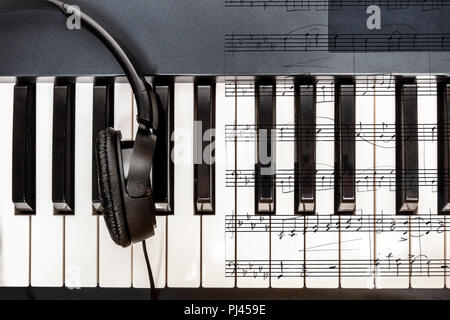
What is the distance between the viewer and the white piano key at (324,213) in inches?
31.7

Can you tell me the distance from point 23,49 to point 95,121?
0.72 ft

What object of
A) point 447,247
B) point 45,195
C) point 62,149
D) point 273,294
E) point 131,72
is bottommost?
point 273,294

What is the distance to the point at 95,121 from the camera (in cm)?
81

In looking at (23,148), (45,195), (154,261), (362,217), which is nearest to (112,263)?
(154,261)

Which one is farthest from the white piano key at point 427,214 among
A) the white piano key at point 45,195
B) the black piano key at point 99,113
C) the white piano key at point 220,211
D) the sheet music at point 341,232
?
the white piano key at point 45,195

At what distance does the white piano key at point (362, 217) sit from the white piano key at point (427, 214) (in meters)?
0.10

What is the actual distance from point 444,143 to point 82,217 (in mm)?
798

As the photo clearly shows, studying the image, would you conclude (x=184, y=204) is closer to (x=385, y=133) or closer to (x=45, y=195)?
(x=45, y=195)

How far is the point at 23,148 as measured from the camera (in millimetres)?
815

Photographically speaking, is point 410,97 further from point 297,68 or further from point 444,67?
point 297,68

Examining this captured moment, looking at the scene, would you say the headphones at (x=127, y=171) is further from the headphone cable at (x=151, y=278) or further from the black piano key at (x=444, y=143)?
the black piano key at (x=444, y=143)

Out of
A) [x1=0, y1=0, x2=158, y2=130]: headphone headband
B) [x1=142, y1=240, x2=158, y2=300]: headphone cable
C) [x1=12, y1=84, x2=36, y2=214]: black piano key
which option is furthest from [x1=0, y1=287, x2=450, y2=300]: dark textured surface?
[x1=0, y1=0, x2=158, y2=130]: headphone headband

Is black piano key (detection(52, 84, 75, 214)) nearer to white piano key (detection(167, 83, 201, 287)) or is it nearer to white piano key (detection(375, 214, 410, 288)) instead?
white piano key (detection(167, 83, 201, 287))

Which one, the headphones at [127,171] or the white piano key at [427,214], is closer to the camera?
the headphones at [127,171]
